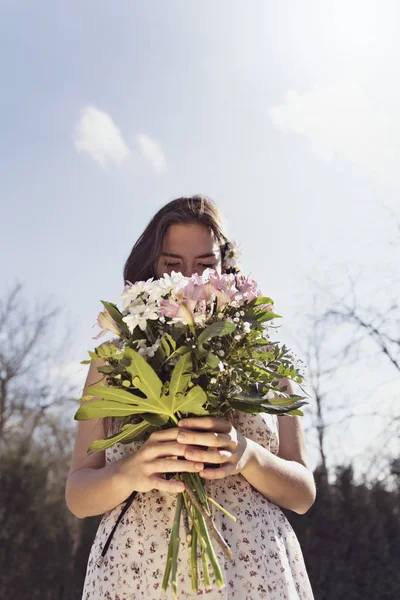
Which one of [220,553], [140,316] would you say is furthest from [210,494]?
[140,316]

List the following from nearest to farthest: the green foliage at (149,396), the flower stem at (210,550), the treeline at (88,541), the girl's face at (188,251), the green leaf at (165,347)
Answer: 1. the flower stem at (210,550)
2. the green foliage at (149,396)
3. the green leaf at (165,347)
4. the girl's face at (188,251)
5. the treeline at (88,541)

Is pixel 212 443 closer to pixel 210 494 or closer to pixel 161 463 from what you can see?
pixel 161 463

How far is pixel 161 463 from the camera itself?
1598 mm

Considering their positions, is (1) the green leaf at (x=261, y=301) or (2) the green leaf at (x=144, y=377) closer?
(2) the green leaf at (x=144, y=377)

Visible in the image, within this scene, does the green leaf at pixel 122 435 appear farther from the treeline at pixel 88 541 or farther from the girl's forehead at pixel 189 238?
the treeline at pixel 88 541

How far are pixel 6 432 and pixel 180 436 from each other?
16.3m

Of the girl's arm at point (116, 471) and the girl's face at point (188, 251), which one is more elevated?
the girl's face at point (188, 251)

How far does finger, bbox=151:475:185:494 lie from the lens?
1.57 meters

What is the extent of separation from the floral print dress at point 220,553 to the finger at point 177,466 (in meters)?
0.28

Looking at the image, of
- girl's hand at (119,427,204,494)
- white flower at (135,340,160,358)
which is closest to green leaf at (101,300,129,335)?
white flower at (135,340,160,358)

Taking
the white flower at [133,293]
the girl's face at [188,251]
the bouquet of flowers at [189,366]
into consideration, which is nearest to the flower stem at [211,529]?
the bouquet of flowers at [189,366]

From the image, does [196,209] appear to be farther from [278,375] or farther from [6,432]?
[6,432]

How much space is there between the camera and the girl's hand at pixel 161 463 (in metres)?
1.58

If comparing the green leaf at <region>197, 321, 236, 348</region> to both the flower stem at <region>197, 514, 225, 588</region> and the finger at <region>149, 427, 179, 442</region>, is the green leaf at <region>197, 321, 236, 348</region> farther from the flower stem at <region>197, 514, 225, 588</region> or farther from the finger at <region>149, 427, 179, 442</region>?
the flower stem at <region>197, 514, 225, 588</region>
